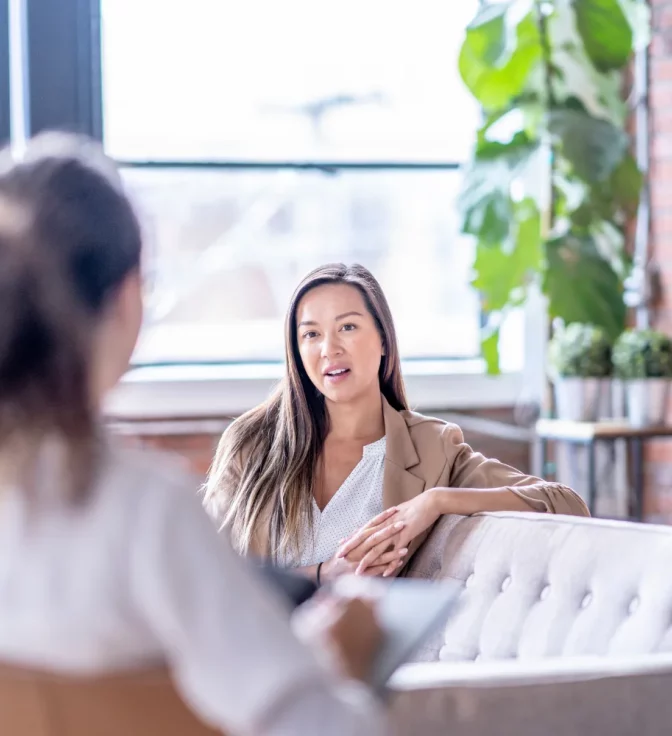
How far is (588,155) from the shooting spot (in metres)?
4.05

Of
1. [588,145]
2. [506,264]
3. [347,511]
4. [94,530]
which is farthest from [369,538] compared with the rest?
[588,145]

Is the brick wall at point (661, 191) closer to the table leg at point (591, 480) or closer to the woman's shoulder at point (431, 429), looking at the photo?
the table leg at point (591, 480)

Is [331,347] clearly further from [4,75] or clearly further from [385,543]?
[4,75]

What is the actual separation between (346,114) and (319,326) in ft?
6.73

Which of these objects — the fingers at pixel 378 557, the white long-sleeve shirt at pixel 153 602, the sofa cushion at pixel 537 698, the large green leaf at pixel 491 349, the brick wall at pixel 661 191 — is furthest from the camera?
the brick wall at pixel 661 191

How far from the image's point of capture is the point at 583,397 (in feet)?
13.4

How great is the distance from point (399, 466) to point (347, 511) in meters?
0.16

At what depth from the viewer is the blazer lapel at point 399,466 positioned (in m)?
2.67

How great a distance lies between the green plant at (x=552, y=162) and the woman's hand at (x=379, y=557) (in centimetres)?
177

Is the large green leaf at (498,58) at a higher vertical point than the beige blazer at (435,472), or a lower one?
higher

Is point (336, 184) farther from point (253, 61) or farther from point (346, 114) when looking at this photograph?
point (253, 61)

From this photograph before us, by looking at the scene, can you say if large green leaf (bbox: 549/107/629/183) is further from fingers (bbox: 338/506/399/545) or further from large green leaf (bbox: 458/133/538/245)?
fingers (bbox: 338/506/399/545)

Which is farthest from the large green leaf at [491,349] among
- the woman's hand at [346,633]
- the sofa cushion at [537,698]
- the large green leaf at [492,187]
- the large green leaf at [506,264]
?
the woman's hand at [346,633]

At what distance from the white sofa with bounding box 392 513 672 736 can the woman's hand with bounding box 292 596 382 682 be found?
347 millimetres
